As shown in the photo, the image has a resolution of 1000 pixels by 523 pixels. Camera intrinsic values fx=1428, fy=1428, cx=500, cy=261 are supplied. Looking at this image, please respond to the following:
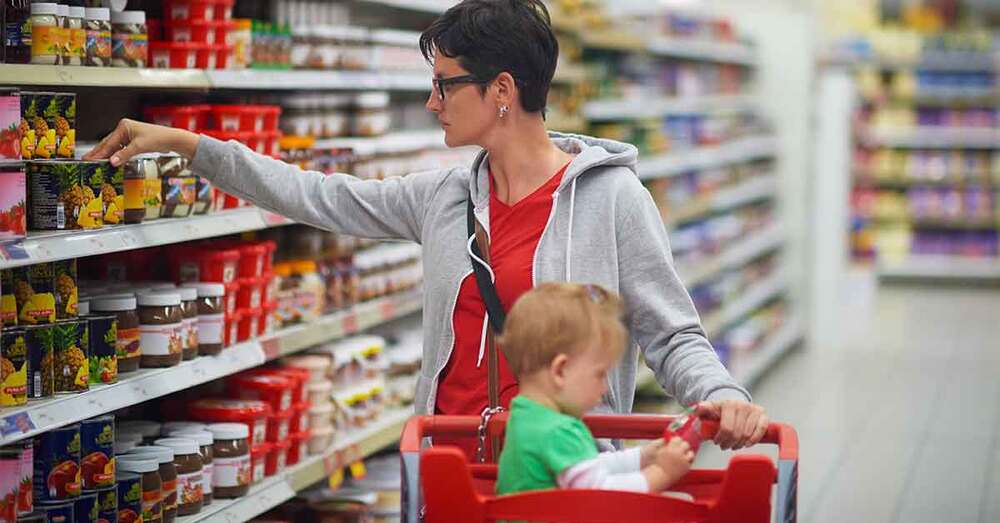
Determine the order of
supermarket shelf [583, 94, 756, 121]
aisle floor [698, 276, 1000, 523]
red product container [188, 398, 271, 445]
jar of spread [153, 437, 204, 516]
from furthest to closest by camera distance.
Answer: supermarket shelf [583, 94, 756, 121] → aisle floor [698, 276, 1000, 523] → red product container [188, 398, 271, 445] → jar of spread [153, 437, 204, 516]

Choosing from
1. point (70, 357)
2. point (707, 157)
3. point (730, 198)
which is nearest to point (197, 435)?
point (70, 357)

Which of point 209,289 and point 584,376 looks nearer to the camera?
point 584,376

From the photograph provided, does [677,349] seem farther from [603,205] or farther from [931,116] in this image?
[931,116]

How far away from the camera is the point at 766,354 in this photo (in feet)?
29.3

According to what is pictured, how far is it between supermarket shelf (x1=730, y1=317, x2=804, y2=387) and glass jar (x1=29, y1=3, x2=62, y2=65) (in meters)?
5.61

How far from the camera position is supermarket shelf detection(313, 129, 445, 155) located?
4402 millimetres

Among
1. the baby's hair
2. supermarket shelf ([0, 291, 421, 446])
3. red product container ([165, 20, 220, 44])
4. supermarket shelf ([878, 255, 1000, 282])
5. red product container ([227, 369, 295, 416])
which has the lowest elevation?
supermarket shelf ([878, 255, 1000, 282])

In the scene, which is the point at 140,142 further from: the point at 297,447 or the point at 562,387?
the point at 297,447

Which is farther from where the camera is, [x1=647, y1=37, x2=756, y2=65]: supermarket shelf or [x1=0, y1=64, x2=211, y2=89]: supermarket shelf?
[x1=647, y1=37, x2=756, y2=65]: supermarket shelf

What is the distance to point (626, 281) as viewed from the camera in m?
2.78

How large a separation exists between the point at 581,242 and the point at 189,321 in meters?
1.12

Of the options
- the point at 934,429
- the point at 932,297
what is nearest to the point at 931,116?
the point at 932,297

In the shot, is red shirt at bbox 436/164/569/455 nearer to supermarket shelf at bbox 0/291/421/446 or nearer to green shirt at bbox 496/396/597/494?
green shirt at bbox 496/396/597/494

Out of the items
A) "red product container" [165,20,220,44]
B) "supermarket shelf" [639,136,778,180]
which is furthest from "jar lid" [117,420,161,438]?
"supermarket shelf" [639,136,778,180]
